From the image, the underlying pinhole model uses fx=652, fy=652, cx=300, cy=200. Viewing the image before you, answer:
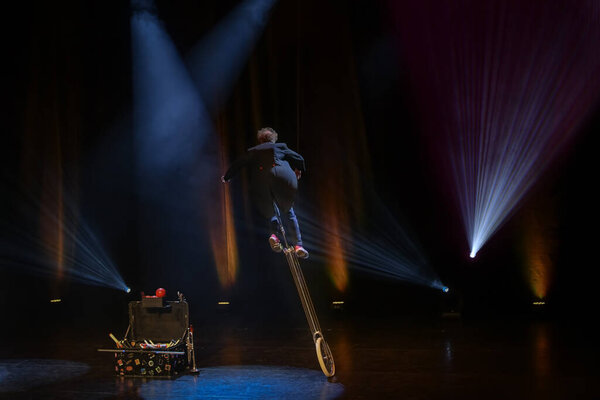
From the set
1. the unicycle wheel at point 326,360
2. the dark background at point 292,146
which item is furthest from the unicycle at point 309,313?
the dark background at point 292,146

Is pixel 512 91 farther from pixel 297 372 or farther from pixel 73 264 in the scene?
pixel 73 264

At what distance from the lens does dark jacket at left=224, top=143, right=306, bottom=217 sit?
15.0 ft

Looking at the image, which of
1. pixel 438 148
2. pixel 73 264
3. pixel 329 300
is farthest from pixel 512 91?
pixel 73 264

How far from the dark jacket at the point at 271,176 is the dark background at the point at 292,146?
3544 millimetres

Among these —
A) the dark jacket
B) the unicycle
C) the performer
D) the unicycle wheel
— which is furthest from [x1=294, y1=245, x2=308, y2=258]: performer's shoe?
the unicycle wheel

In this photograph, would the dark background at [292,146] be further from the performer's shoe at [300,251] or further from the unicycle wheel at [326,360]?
the performer's shoe at [300,251]

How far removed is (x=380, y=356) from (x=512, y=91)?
3.61 meters

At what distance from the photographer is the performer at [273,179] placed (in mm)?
4566

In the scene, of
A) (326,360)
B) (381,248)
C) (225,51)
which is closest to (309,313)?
(326,360)

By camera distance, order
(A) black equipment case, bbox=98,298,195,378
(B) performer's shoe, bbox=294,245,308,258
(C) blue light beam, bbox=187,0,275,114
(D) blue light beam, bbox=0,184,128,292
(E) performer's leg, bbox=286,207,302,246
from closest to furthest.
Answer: (B) performer's shoe, bbox=294,245,308,258 < (E) performer's leg, bbox=286,207,302,246 < (A) black equipment case, bbox=98,298,195,378 < (C) blue light beam, bbox=187,0,275,114 < (D) blue light beam, bbox=0,184,128,292

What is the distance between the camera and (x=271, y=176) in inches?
180

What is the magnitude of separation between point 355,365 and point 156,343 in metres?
1.71

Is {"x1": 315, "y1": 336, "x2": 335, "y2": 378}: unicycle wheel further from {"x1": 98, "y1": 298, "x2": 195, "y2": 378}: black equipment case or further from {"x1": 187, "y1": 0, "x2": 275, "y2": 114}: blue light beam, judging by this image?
{"x1": 187, "y1": 0, "x2": 275, "y2": 114}: blue light beam

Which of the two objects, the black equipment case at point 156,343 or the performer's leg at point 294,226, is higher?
the performer's leg at point 294,226
